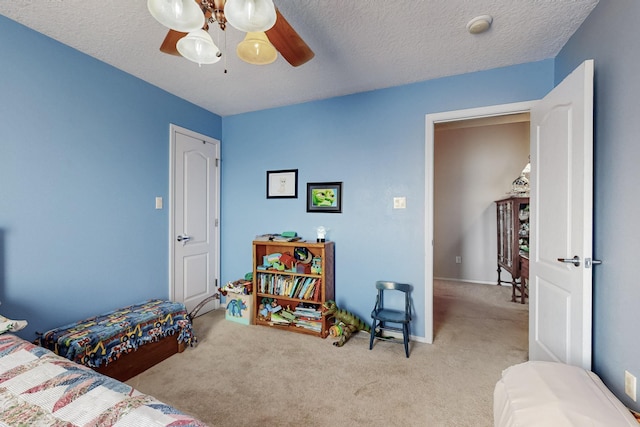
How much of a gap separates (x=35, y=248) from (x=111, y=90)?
1.40 metres

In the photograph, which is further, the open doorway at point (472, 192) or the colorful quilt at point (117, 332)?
the open doorway at point (472, 192)

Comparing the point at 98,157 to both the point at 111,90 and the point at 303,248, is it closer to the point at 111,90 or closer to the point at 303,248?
the point at 111,90

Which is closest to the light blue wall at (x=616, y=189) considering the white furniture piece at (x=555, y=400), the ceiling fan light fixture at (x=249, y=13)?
the white furniture piece at (x=555, y=400)

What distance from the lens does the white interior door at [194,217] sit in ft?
9.85

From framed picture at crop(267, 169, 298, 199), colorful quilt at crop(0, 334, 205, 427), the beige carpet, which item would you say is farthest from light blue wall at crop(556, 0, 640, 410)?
framed picture at crop(267, 169, 298, 199)

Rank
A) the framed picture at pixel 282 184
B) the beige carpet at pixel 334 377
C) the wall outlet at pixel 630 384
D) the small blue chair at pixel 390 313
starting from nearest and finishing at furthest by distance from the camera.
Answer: the wall outlet at pixel 630 384, the beige carpet at pixel 334 377, the small blue chair at pixel 390 313, the framed picture at pixel 282 184

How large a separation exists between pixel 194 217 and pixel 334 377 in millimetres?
2301

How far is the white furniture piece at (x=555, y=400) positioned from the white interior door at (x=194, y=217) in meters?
2.98

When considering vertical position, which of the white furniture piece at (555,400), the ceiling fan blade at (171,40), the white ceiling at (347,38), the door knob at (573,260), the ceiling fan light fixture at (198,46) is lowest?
the white furniture piece at (555,400)

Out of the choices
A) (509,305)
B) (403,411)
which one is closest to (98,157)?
(403,411)

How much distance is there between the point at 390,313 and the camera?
2.55 metres

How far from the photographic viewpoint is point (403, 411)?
1681 mm

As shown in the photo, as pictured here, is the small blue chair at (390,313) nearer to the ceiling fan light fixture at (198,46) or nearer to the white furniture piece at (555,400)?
the white furniture piece at (555,400)

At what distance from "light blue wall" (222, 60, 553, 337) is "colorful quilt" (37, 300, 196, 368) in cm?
119
